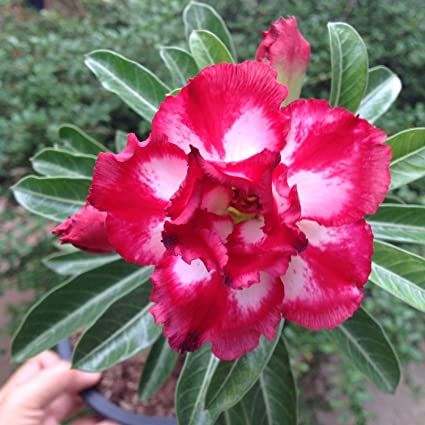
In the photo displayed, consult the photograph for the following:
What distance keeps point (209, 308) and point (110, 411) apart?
658 mm

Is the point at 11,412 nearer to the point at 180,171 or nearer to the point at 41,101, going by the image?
the point at 180,171

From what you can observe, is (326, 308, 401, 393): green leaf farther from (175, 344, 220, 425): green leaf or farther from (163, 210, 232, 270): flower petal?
(163, 210, 232, 270): flower petal

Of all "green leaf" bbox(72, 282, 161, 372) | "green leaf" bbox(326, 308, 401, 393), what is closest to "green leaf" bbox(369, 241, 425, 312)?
"green leaf" bbox(326, 308, 401, 393)

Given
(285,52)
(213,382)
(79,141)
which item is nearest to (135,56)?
(79,141)

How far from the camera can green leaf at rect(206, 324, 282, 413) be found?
23.0 inches

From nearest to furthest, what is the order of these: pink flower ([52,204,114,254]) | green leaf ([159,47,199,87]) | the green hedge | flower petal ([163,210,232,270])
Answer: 1. flower petal ([163,210,232,270])
2. pink flower ([52,204,114,254])
3. green leaf ([159,47,199,87])
4. the green hedge

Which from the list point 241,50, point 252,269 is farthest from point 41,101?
point 252,269

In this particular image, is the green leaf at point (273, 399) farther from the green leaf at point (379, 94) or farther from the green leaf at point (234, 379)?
the green leaf at point (379, 94)

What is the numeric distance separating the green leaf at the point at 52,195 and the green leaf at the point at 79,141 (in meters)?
0.15

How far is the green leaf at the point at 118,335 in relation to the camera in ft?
2.31

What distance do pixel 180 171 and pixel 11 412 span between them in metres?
0.72

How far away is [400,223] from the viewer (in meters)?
0.69

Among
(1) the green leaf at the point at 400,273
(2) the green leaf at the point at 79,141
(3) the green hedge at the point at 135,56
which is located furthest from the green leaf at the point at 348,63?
(3) the green hedge at the point at 135,56

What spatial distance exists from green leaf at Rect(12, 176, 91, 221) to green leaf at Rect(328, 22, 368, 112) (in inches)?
15.5
